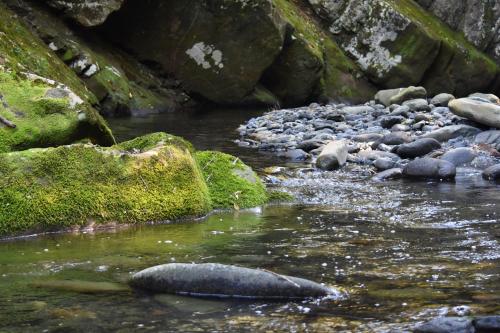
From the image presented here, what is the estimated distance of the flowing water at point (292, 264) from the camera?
379 cm

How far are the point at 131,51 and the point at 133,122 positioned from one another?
4.51 m

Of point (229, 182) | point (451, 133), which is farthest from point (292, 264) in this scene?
point (451, 133)

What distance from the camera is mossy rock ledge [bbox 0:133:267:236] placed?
19.0 feet

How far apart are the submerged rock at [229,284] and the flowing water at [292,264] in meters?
0.10

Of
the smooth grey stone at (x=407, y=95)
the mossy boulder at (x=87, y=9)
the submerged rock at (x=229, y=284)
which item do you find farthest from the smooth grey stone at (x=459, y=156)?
the mossy boulder at (x=87, y=9)

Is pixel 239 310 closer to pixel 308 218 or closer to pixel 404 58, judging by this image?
pixel 308 218

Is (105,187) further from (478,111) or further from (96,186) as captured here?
(478,111)

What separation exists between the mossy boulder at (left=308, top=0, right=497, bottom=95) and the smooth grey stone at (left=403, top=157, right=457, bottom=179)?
14192mm

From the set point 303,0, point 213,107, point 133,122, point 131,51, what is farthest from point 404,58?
point 133,122

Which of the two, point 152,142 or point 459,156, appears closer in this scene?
point 152,142

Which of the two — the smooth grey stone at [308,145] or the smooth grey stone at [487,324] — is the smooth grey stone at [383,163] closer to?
the smooth grey stone at [308,145]

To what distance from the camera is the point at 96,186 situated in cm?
616

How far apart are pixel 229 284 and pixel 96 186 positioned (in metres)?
2.35

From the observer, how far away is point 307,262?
4.99 meters
